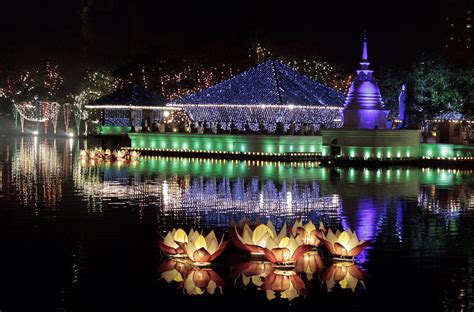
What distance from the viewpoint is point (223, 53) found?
6066 cm

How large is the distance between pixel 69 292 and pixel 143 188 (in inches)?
497

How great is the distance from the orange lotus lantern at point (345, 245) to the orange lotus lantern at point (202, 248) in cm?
170

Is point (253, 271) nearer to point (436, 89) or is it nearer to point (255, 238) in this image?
point (255, 238)

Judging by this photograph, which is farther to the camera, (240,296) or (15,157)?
(15,157)

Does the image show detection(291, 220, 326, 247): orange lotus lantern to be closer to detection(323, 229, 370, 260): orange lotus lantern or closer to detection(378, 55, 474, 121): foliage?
detection(323, 229, 370, 260): orange lotus lantern

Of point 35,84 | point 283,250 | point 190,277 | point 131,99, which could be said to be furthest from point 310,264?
point 35,84

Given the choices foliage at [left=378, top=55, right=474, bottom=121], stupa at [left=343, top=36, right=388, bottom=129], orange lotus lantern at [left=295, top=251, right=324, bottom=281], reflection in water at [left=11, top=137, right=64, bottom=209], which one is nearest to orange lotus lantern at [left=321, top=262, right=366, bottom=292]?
orange lotus lantern at [left=295, top=251, right=324, bottom=281]

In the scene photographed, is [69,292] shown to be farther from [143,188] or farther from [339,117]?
[339,117]

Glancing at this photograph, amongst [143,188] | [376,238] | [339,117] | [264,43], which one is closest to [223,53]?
[264,43]

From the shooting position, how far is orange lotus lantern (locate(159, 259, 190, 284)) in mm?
12330

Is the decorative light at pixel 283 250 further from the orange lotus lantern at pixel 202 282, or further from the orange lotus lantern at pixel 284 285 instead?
the orange lotus lantern at pixel 202 282

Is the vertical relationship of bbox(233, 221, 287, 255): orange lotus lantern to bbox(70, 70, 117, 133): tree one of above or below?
below

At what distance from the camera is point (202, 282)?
12117 millimetres

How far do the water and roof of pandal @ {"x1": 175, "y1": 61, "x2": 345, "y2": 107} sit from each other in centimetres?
1193
